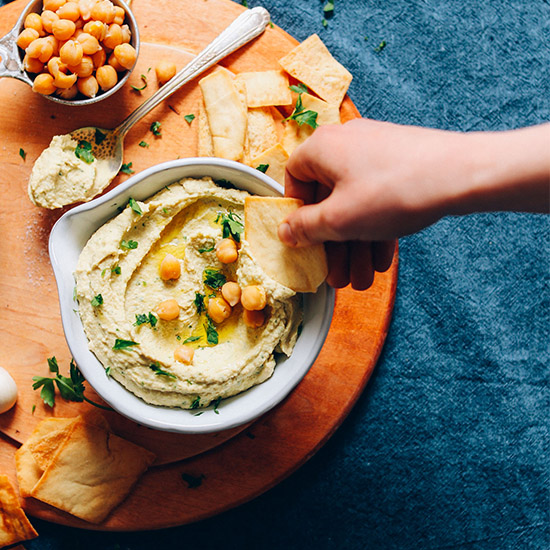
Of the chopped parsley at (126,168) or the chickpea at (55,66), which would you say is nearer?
the chickpea at (55,66)

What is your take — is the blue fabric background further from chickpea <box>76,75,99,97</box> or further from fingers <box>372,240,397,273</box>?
chickpea <box>76,75,99,97</box>

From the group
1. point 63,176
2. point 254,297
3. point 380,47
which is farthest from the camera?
point 380,47

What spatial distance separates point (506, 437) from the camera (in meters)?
2.71

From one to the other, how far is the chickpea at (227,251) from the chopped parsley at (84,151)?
2.05ft

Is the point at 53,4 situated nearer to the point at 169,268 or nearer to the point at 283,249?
the point at 169,268

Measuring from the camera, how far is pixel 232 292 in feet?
6.51

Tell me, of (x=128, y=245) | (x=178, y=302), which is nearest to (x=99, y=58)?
(x=128, y=245)

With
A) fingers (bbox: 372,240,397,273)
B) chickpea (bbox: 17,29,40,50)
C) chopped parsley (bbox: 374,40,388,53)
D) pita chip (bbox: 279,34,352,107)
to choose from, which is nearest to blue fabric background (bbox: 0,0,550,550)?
chopped parsley (bbox: 374,40,388,53)

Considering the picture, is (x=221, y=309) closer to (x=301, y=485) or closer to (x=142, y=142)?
(x=142, y=142)

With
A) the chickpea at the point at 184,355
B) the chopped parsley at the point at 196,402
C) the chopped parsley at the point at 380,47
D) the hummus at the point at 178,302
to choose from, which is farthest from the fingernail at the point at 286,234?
the chopped parsley at the point at 380,47

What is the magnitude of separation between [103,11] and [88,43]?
0.42 ft

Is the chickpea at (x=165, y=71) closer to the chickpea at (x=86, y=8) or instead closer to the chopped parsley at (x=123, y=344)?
the chickpea at (x=86, y=8)

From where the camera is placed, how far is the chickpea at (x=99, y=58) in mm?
2105

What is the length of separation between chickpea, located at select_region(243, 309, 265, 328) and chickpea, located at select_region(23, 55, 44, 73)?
1181 millimetres
